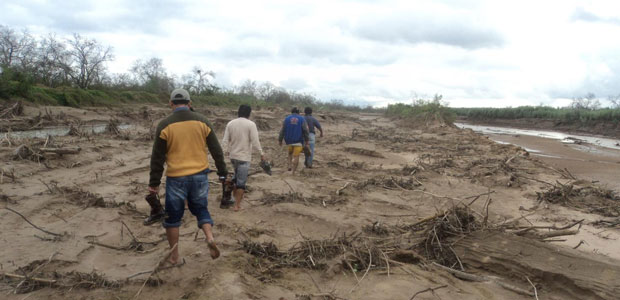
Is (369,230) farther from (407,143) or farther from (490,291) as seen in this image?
(407,143)

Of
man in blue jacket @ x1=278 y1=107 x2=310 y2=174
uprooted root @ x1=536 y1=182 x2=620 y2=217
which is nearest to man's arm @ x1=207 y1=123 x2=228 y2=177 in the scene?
man in blue jacket @ x1=278 y1=107 x2=310 y2=174

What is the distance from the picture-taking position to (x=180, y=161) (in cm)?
359

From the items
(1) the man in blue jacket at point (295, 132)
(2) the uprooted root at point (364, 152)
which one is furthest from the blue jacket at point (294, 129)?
(2) the uprooted root at point (364, 152)

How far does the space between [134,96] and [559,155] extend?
25982 mm

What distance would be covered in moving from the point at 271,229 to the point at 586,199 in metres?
6.69

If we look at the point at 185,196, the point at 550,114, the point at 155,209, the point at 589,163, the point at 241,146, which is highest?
the point at 550,114

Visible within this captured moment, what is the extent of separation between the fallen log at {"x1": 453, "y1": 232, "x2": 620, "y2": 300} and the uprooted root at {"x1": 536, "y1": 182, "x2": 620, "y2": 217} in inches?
162

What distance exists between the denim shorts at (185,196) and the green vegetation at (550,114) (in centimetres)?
3162

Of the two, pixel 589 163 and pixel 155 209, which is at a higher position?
pixel 155 209

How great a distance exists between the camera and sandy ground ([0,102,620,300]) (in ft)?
11.0

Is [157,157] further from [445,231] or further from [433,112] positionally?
[433,112]

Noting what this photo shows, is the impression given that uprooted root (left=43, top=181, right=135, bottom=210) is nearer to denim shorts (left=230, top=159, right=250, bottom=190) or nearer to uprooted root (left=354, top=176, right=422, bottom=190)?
denim shorts (left=230, top=159, right=250, bottom=190)

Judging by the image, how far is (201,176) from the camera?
3.71 m

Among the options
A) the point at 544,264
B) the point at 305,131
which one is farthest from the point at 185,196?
the point at 305,131
